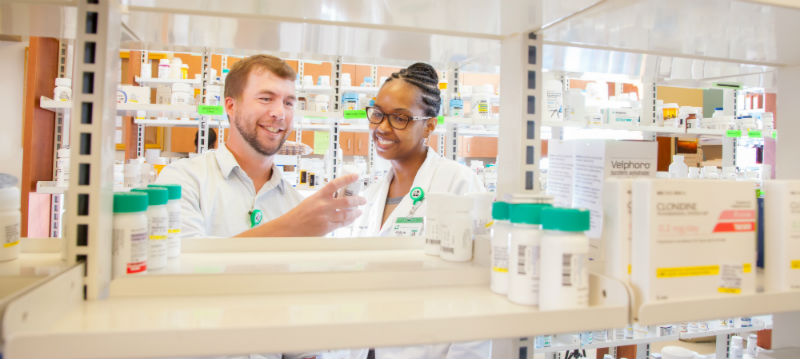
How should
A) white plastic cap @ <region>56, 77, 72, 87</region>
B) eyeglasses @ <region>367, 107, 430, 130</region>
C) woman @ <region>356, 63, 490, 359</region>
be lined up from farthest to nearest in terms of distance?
white plastic cap @ <region>56, 77, 72, 87</region>
eyeglasses @ <region>367, 107, 430, 130</region>
woman @ <region>356, 63, 490, 359</region>

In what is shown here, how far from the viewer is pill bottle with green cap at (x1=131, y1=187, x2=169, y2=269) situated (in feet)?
2.67

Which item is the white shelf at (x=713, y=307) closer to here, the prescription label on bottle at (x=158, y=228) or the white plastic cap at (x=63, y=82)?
the prescription label on bottle at (x=158, y=228)

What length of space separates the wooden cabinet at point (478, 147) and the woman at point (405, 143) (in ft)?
14.5

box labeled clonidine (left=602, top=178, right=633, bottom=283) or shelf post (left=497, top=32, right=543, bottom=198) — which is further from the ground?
shelf post (left=497, top=32, right=543, bottom=198)

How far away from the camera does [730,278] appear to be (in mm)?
798

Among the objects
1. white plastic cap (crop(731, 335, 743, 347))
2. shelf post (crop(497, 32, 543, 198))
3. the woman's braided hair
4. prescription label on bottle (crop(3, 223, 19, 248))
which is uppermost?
the woman's braided hair

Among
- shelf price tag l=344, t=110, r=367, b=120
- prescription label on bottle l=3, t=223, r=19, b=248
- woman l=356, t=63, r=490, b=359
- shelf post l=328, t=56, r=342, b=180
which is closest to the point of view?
prescription label on bottle l=3, t=223, r=19, b=248

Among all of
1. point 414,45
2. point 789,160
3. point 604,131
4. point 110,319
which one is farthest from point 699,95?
point 110,319

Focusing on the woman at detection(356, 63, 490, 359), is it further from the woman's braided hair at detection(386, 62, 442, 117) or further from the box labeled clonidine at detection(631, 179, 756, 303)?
the box labeled clonidine at detection(631, 179, 756, 303)

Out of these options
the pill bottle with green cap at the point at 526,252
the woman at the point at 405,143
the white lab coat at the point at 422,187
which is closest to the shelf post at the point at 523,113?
the pill bottle with green cap at the point at 526,252

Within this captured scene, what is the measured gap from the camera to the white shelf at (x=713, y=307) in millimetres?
725

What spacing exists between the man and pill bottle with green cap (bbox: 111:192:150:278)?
0.79 metres

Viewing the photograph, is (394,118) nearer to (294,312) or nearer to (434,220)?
(434,220)

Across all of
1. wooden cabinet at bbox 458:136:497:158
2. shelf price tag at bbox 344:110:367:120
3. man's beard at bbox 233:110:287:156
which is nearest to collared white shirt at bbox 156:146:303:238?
man's beard at bbox 233:110:287:156
